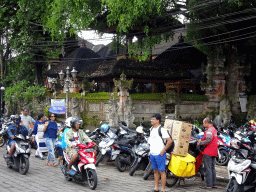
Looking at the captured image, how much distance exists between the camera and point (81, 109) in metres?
21.1

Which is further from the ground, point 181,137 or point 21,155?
point 181,137

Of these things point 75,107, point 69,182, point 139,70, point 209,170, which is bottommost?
point 69,182

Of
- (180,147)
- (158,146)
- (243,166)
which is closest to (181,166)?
(180,147)

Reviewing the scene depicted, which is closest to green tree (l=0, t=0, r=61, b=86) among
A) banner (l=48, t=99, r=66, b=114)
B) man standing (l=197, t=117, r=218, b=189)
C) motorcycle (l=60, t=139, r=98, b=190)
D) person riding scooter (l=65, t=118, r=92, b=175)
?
banner (l=48, t=99, r=66, b=114)

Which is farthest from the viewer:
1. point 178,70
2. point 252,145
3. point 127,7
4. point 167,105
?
point 178,70

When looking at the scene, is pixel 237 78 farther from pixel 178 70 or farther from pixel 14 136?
pixel 14 136

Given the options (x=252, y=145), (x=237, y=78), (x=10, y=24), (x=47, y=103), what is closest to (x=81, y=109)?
(x=47, y=103)

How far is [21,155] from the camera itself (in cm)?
897

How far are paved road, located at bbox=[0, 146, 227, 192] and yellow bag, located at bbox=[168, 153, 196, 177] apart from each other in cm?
42

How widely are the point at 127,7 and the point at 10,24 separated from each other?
668 inches

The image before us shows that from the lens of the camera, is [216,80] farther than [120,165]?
Yes

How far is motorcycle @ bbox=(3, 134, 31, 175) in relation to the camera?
8.78m

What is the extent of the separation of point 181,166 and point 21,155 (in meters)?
4.60

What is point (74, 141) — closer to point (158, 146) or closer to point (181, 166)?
point (158, 146)
